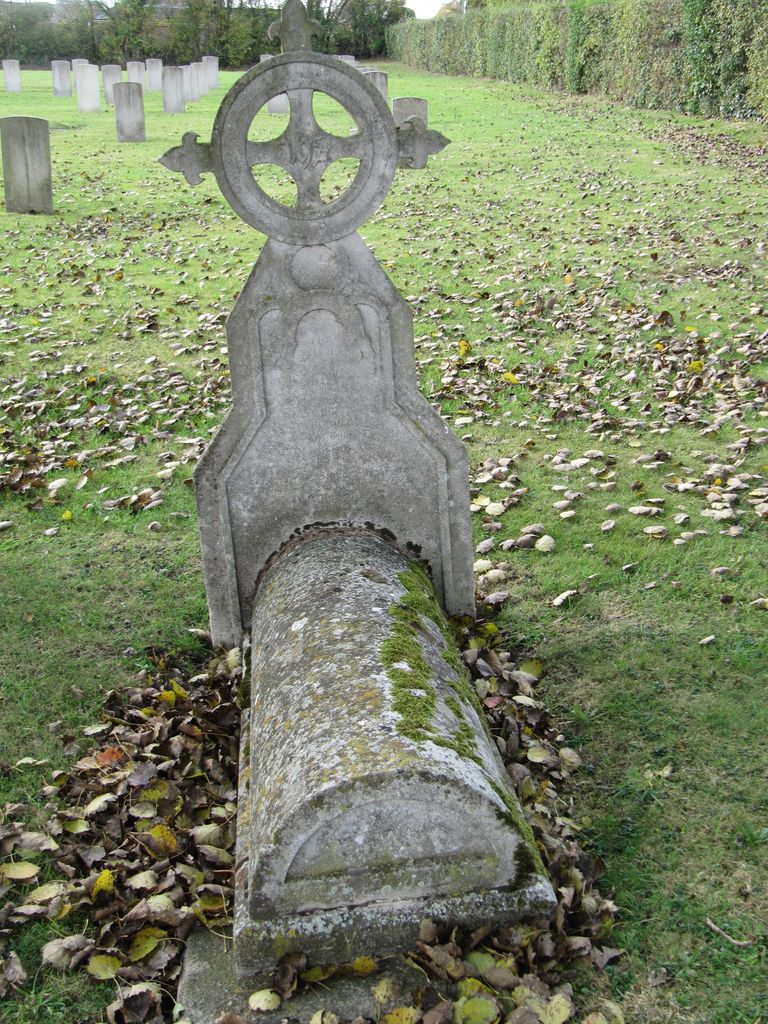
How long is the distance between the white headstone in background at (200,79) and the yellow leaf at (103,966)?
33448mm

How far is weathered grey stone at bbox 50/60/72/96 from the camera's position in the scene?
32.4 m

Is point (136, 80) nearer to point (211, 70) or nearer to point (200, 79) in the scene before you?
point (200, 79)

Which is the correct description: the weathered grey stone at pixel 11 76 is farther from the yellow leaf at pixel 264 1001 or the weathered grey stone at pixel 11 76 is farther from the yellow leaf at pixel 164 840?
the yellow leaf at pixel 264 1001

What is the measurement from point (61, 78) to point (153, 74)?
3136 millimetres

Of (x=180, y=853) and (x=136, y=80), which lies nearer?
(x=180, y=853)

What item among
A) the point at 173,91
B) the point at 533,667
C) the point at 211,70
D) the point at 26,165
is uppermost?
the point at 211,70

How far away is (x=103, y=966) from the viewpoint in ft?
9.91

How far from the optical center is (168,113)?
92.1ft

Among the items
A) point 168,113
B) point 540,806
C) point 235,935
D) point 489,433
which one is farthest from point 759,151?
point 168,113

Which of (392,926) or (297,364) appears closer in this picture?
(392,926)

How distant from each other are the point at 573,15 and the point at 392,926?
92.7 ft

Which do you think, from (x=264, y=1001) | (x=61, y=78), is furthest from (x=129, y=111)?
(x=264, y=1001)

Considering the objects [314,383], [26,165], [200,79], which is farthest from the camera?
[200,79]

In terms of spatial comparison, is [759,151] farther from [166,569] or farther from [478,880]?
[478,880]
